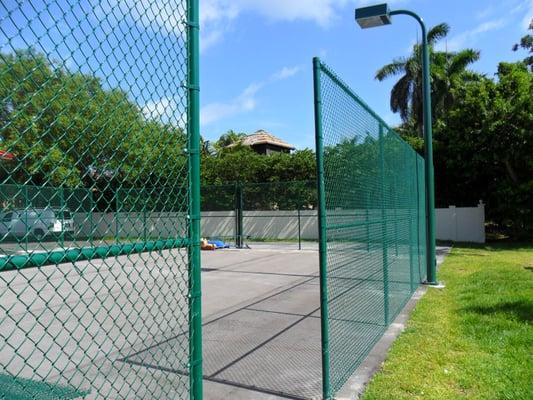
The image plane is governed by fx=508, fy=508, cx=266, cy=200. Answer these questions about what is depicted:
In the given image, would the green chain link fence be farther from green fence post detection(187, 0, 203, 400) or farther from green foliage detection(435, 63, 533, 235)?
green fence post detection(187, 0, 203, 400)

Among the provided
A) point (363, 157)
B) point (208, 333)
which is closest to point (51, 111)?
point (363, 157)

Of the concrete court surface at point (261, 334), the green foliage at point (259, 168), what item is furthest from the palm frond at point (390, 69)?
the concrete court surface at point (261, 334)

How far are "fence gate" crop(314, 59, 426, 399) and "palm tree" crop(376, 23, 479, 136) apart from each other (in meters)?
27.8

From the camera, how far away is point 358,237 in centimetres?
526

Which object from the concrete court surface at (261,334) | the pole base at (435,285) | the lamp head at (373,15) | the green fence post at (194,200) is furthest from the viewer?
the pole base at (435,285)

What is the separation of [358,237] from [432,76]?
3142cm

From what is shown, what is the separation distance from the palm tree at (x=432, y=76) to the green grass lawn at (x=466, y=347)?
26604 millimetres

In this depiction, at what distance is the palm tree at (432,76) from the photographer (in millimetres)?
34000

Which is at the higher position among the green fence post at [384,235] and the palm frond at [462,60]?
the palm frond at [462,60]

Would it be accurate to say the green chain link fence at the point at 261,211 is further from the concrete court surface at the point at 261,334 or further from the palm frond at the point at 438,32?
the palm frond at the point at 438,32

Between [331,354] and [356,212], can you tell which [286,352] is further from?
[356,212]

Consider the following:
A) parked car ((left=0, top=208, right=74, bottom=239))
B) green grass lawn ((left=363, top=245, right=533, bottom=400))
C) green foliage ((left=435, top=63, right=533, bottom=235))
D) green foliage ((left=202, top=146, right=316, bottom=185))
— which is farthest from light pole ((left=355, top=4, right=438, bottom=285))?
green foliage ((left=202, top=146, right=316, bottom=185))

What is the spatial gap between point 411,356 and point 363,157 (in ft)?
7.24

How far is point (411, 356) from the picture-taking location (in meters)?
5.44
